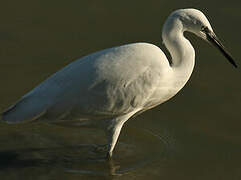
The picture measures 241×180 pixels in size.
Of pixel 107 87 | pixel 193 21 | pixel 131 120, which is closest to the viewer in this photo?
pixel 107 87

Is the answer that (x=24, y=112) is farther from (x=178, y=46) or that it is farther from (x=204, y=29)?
(x=204, y=29)

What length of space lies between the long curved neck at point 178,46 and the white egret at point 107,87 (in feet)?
0.03

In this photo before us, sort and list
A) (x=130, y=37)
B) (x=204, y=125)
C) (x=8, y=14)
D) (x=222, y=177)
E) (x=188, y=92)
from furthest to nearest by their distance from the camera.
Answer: (x=8, y=14), (x=130, y=37), (x=188, y=92), (x=204, y=125), (x=222, y=177)

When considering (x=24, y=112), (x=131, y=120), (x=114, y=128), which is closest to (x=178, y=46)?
(x=114, y=128)

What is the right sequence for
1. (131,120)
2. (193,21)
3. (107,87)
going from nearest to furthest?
(107,87)
(193,21)
(131,120)

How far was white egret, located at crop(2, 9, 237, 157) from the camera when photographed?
5.44 metres

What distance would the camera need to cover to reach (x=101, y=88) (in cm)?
545

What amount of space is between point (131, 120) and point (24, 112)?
5.06 ft

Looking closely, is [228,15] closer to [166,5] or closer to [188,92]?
[166,5]

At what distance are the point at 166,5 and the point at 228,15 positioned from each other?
1062 millimetres

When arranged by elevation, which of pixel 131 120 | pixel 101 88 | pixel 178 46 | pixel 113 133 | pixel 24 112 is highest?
pixel 178 46

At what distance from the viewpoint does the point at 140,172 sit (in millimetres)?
5645

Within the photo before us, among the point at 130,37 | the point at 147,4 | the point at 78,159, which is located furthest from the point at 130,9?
the point at 78,159

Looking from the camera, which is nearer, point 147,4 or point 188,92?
point 188,92
